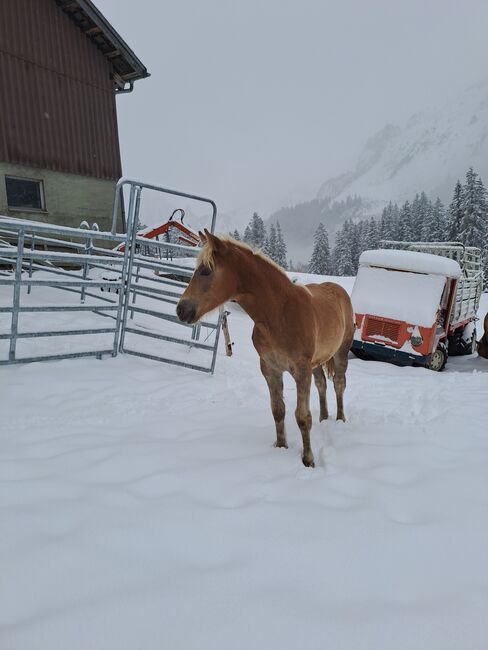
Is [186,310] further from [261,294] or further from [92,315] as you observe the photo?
[92,315]

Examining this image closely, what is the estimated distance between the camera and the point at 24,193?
1090 centimetres

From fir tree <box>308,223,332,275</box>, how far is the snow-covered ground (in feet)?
149

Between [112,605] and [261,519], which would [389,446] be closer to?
[261,519]

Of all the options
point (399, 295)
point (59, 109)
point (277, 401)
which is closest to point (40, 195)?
point (59, 109)

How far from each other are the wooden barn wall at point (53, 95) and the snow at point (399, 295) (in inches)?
371

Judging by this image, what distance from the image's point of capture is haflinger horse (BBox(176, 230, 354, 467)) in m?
2.64

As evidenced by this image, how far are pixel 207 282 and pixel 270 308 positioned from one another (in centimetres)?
56

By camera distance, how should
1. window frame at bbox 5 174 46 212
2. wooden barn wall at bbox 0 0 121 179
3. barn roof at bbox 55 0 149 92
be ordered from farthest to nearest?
barn roof at bbox 55 0 149 92, window frame at bbox 5 174 46 212, wooden barn wall at bbox 0 0 121 179

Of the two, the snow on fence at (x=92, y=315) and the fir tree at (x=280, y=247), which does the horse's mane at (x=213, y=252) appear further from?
the fir tree at (x=280, y=247)

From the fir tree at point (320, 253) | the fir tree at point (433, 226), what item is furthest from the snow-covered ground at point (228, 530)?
the fir tree at point (320, 253)

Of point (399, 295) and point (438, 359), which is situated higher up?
point (399, 295)

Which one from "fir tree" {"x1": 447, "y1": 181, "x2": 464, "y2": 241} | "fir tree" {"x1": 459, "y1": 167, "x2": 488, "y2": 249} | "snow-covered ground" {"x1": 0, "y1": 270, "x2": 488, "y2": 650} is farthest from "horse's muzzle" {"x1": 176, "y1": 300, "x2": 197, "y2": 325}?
"fir tree" {"x1": 447, "y1": 181, "x2": 464, "y2": 241}

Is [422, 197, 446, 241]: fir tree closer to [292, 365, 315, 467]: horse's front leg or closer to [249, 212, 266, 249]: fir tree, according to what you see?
[249, 212, 266, 249]: fir tree

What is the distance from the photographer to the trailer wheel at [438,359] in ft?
26.5
